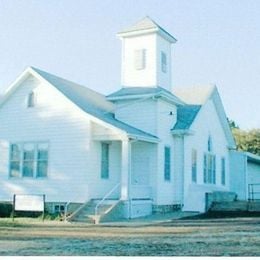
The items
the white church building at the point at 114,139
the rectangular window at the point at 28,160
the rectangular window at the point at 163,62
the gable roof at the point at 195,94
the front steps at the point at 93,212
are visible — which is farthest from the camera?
the gable roof at the point at 195,94

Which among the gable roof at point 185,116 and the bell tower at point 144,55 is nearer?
the bell tower at point 144,55

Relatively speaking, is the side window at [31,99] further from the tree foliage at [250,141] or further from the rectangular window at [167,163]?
the tree foliage at [250,141]

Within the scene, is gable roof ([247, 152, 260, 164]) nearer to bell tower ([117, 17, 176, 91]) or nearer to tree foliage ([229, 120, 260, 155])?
bell tower ([117, 17, 176, 91])

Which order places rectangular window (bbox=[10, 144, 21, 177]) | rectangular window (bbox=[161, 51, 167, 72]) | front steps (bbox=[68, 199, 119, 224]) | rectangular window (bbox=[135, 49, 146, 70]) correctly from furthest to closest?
rectangular window (bbox=[161, 51, 167, 72])
rectangular window (bbox=[135, 49, 146, 70])
rectangular window (bbox=[10, 144, 21, 177])
front steps (bbox=[68, 199, 119, 224])

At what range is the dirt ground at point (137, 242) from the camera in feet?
31.0

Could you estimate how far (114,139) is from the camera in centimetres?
2011

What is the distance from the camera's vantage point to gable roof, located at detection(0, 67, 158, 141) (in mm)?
21047

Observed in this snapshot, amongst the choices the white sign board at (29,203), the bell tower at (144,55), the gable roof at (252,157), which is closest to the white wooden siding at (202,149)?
the gable roof at (252,157)

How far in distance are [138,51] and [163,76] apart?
1687 mm

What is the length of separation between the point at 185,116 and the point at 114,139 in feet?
19.7

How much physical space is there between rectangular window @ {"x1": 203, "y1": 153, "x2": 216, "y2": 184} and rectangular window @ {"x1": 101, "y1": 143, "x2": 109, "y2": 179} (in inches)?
275

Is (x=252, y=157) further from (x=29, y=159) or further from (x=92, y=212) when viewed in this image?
(x=29, y=159)

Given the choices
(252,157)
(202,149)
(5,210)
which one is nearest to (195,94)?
(202,149)

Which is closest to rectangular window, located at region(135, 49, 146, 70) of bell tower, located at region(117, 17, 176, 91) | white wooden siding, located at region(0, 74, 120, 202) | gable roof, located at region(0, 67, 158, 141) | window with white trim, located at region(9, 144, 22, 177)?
bell tower, located at region(117, 17, 176, 91)
